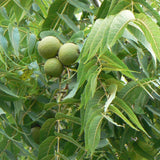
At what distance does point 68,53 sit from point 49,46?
0.11 meters

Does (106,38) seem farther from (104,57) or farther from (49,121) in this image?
(49,121)

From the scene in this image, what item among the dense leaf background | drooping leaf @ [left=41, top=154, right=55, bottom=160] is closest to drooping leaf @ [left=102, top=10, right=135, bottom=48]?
the dense leaf background

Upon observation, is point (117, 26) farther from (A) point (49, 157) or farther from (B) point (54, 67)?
(A) point (49, 157)

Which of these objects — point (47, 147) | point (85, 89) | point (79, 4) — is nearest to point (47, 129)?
point (47, 147)

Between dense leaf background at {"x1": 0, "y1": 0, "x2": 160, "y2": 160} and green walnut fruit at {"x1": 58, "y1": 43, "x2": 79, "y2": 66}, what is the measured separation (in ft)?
0.11

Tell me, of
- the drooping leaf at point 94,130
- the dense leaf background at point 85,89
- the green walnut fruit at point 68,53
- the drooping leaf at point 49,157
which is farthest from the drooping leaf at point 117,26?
the drooping leaf at point 49,157

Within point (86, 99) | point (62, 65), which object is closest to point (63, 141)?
point (62, 65)

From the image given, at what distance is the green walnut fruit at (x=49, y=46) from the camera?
1570 mm

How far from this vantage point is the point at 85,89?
1195 millimetres

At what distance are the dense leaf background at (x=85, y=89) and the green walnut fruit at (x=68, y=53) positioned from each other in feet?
0.11

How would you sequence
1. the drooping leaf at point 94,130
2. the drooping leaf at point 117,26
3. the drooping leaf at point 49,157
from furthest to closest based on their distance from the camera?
the drooping leaf at point 49,157, the drooping leaf at point 94,130, the drooping leaf at point 117,26

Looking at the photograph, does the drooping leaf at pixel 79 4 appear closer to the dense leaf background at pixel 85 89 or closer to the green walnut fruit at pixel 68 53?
the dense leaf background at pixel 85 89

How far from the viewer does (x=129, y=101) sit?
4.56ft

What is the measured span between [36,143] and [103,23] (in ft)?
2.98
